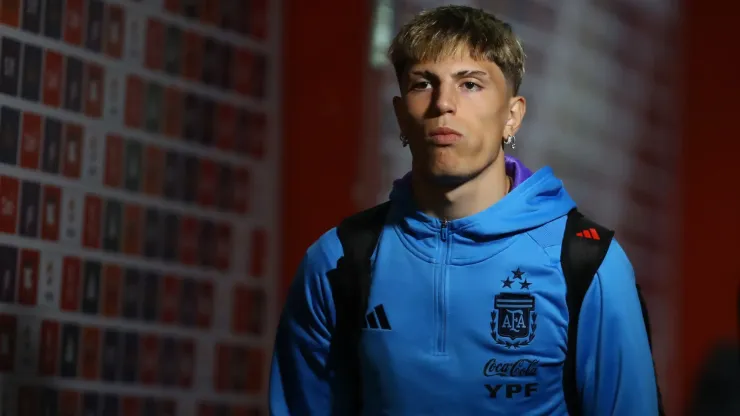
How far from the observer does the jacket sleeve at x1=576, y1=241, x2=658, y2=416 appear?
143 cm

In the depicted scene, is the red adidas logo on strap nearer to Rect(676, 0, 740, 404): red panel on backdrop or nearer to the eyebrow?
the eyebrow

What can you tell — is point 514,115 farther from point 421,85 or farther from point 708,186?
point 708,186

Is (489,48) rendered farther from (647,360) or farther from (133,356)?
(133,356)

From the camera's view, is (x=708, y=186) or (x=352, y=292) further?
(x=708, y=186)

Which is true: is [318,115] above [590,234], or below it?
above

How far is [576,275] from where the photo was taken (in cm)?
145

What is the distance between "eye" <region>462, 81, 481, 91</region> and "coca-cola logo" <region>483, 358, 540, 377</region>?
335mm

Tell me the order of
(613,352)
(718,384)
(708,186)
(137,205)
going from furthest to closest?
(708,186), (718,384), (137,205), (613,352)

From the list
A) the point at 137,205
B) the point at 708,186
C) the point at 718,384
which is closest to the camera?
the point at 137,205

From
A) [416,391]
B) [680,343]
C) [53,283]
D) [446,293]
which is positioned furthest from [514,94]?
[680,343]

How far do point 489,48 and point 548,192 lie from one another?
8.0 inches

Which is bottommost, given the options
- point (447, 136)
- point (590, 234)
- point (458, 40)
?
point (590, 234)

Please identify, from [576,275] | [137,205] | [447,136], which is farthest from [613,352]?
[137,205]

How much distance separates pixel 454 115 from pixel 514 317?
257mm
